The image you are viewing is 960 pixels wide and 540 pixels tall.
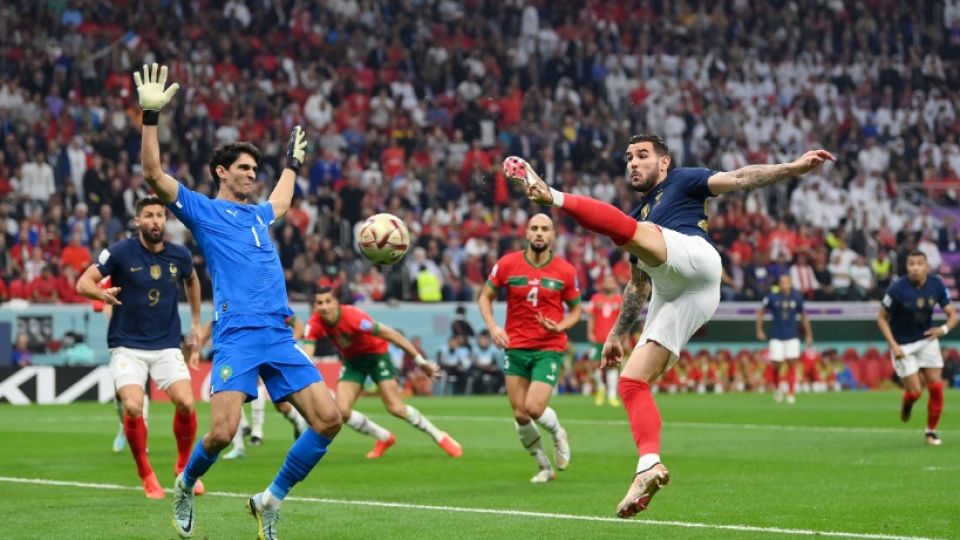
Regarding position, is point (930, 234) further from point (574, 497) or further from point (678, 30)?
point (574, 497)

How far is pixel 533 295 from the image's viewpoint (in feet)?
50.1

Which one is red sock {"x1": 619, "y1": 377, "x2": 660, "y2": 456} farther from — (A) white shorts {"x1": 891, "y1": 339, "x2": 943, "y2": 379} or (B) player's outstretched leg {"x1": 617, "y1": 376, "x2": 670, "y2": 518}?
(A) white shorts {"x1": 891, "y1": 339, "x2": 943, "y2": 379}

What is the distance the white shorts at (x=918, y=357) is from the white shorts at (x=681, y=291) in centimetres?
996

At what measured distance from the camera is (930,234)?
39.5m

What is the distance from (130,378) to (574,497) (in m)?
4.11

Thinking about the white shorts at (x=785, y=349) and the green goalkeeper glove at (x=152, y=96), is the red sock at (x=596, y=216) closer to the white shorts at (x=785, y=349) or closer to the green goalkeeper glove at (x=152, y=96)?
the green goalkeeper glove at (x=152, y=96)

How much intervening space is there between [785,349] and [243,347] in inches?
886

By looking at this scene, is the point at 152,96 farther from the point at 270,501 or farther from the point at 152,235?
the point at 152,235

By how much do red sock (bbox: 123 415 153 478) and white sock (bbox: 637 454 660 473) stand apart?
18.2ft

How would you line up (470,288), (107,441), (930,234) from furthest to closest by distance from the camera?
1. (930,234)
2. (470,288)
3. (107,441)

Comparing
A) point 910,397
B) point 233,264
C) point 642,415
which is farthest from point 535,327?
point 910,397

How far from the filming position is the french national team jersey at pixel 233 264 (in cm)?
976

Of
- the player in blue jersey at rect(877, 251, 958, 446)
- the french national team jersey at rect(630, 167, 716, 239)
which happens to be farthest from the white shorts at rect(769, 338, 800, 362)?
the french national team jersey at rect(630, 167, 716, 239)

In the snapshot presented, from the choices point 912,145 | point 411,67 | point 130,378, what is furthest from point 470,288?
point 130,378
